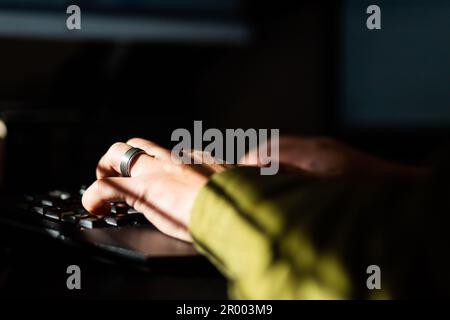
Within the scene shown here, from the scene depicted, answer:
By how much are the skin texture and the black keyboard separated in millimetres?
10

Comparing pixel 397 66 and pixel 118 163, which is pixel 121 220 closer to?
pixel 118 163

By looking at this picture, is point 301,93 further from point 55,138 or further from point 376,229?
point 376,229

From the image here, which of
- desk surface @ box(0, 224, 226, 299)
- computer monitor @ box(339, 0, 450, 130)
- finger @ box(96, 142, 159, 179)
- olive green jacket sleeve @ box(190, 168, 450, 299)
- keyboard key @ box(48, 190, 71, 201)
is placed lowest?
desk surface @ box(0, 224, 226, 299)

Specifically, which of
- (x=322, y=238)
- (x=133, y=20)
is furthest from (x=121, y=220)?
(x=133, y=20)

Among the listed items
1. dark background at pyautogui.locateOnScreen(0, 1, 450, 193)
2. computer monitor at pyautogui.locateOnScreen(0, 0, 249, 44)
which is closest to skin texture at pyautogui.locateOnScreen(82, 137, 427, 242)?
dark background at pyautogui.locateOnScreen(0, 1, 450, 193)

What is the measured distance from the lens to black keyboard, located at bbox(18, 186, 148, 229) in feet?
1.51

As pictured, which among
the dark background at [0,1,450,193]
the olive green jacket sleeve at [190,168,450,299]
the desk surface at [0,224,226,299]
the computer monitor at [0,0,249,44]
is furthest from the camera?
the dark background at [0,1,450,193]

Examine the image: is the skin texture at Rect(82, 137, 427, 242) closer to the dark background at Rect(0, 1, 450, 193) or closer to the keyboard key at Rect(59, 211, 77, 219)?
the keyboard key at Rect(59, 211, 77, 219)

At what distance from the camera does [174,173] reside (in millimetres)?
463

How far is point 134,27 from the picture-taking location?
100cm

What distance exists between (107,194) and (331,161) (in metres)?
0.23

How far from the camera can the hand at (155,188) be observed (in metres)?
0.43
